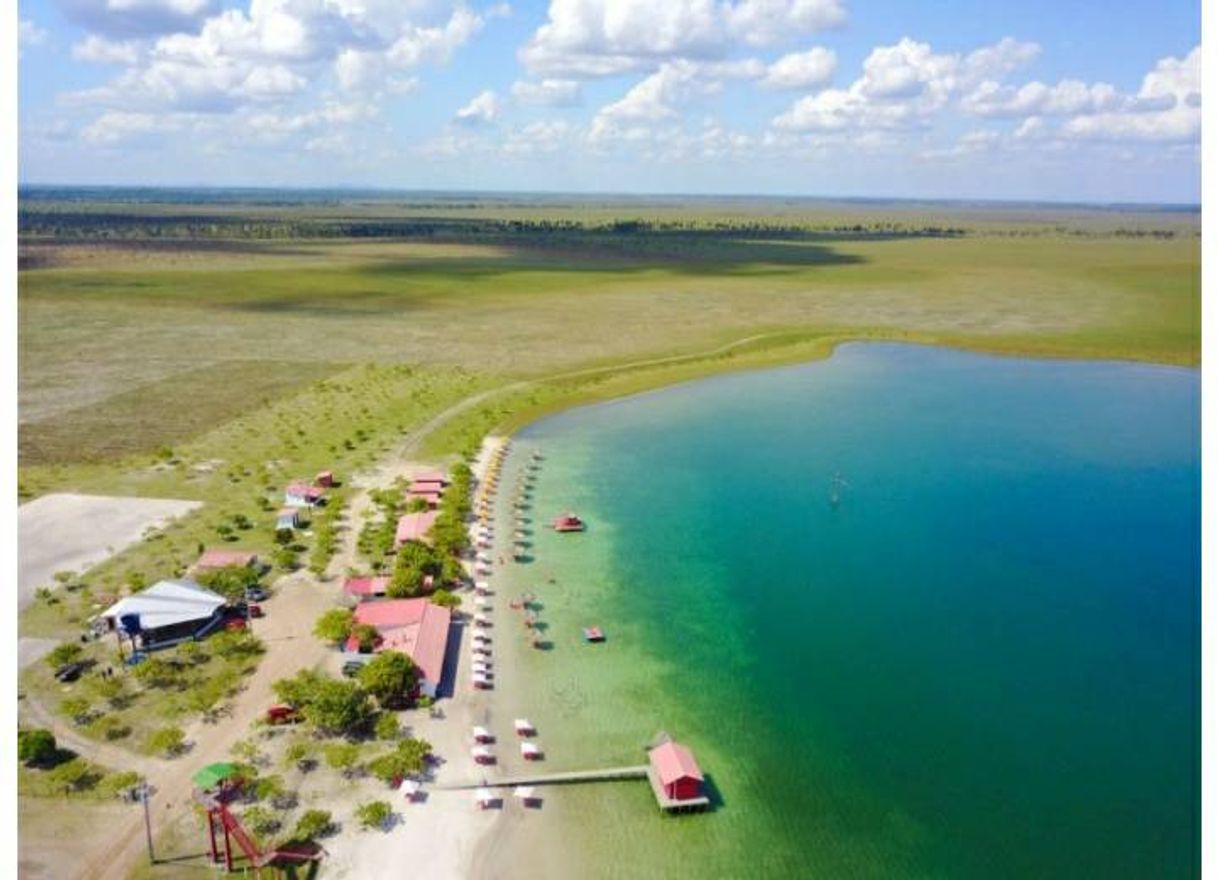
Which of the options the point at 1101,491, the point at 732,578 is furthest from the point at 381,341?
the point at 1101,491

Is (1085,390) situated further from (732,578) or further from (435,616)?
(435,616)

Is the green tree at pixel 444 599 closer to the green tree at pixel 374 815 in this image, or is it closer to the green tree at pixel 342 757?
the green tree at pixel 342 757

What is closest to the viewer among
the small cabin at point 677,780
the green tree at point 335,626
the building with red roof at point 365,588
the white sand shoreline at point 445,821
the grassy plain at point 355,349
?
the white sand shoreline at point 445,821

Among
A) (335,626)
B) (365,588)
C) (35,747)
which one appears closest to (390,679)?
(335,626)

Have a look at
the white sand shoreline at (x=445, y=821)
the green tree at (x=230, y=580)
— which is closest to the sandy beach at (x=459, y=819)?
the white sand shoreline at (x=445, y=821)

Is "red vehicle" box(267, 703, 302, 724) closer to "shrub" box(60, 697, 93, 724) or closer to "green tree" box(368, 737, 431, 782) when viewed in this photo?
"green tree" box(368, 737, 431, 782)

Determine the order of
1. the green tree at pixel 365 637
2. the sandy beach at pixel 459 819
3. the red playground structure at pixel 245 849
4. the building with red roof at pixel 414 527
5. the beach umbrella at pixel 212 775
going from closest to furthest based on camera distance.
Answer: the red playground structure at pixel 245 849, the sandy beach at pixel 459 819, the beach umbrella at pixel 212 775, the green tree at pixel 365 637, the building with red roof at pixel 414 527
